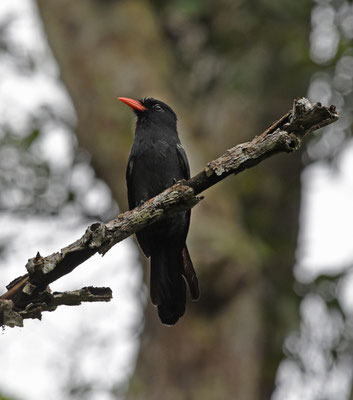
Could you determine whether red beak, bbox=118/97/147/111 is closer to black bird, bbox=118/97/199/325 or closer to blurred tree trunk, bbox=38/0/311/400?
A: black bird, bbox=118/97/199/325

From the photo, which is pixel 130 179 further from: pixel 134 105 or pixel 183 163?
pixel 134 105

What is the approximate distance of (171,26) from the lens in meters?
8.60

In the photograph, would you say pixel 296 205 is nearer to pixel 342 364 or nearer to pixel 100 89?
pixel 342 364

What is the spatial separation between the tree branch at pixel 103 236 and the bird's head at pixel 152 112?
7.34 feet

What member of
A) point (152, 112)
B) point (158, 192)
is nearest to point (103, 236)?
point (158, 192)

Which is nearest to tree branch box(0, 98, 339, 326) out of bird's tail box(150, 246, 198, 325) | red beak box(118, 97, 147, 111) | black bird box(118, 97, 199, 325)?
bird's tail box(150, 246, 198, 325)

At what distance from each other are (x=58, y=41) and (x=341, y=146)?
128 inches

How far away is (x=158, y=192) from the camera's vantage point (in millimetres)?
4852

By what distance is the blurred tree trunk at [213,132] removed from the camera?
6.57 meters

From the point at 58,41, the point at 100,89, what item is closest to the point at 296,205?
the point at 100,89

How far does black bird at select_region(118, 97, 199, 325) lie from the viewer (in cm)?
447

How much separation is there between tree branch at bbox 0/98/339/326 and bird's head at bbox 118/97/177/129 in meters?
2.24

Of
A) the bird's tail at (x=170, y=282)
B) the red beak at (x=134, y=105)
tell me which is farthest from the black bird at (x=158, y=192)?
the red beak at (x=134, y=105)

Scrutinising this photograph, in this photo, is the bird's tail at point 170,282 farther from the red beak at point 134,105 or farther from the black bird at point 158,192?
the red beak at point 134,105
